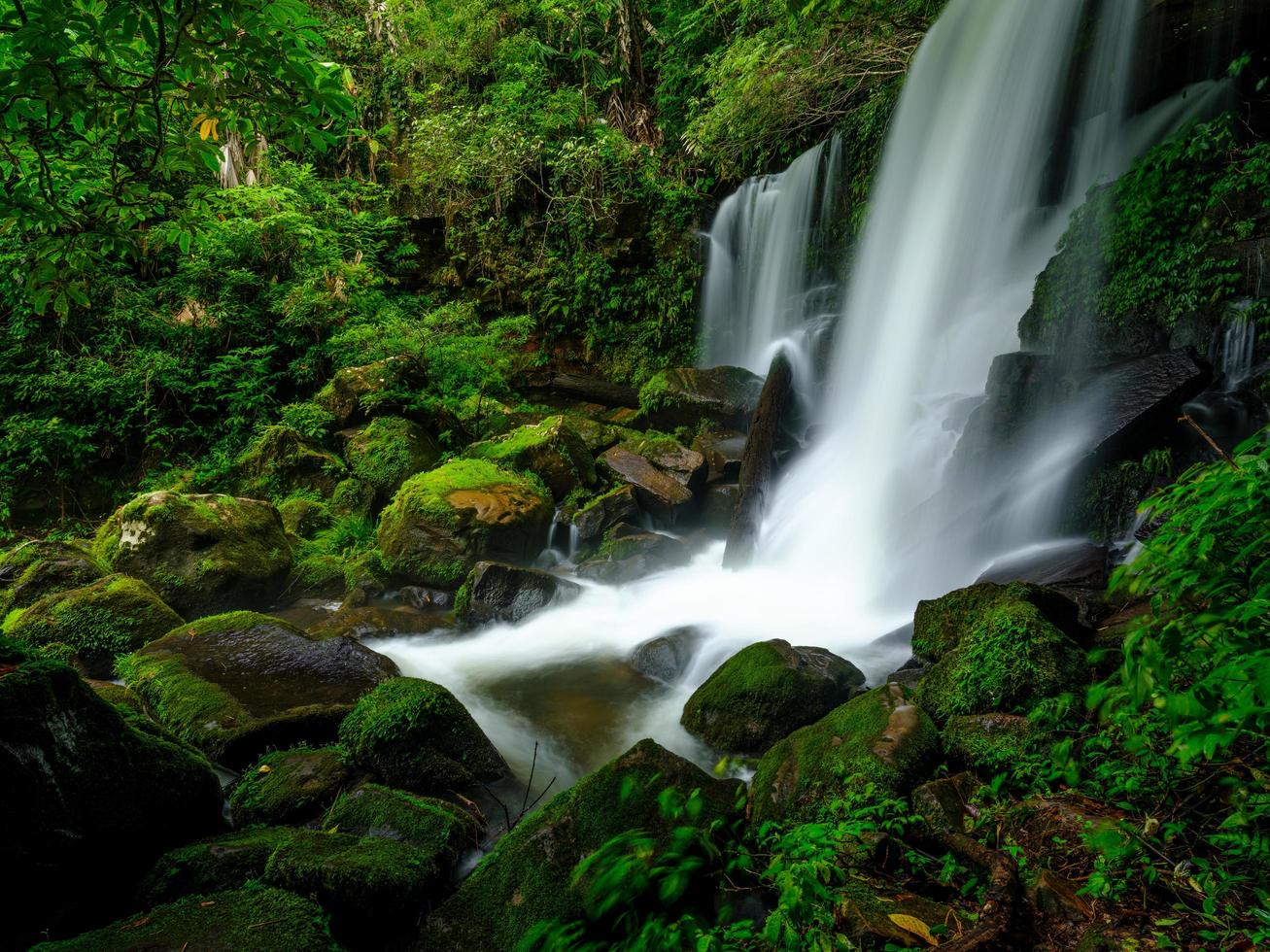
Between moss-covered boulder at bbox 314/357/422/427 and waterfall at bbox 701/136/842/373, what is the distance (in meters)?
5.92

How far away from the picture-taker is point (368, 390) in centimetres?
1093

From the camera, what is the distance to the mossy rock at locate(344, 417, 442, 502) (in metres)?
9.66

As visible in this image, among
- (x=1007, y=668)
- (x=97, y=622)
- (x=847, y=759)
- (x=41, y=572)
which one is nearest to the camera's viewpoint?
(x=847, y=759)

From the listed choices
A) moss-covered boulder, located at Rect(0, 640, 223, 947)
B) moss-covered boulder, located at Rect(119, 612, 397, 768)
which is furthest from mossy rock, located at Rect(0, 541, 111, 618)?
moss-covered boulder, located at Rect(0, 640, 223, 947)

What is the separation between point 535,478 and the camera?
952cm

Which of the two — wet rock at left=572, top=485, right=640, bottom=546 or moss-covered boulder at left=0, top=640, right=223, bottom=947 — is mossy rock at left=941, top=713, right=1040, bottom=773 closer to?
moss-covered boulder at left=0, top=640, right=223, bottom=947

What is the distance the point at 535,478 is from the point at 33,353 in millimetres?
9021

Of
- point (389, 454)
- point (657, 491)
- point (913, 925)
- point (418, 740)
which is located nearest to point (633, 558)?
point (657, 491)

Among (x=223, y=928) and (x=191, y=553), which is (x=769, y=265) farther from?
(x=223, y=928)

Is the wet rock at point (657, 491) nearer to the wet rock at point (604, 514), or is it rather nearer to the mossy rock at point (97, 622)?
the wet rock at point (604, 514)

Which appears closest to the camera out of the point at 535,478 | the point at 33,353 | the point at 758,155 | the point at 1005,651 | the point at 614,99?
the point at 1005,651

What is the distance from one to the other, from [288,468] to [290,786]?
298 inches

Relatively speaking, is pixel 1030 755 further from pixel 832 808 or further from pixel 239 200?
pixel 239 200

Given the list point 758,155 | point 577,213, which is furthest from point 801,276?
point 577,213
